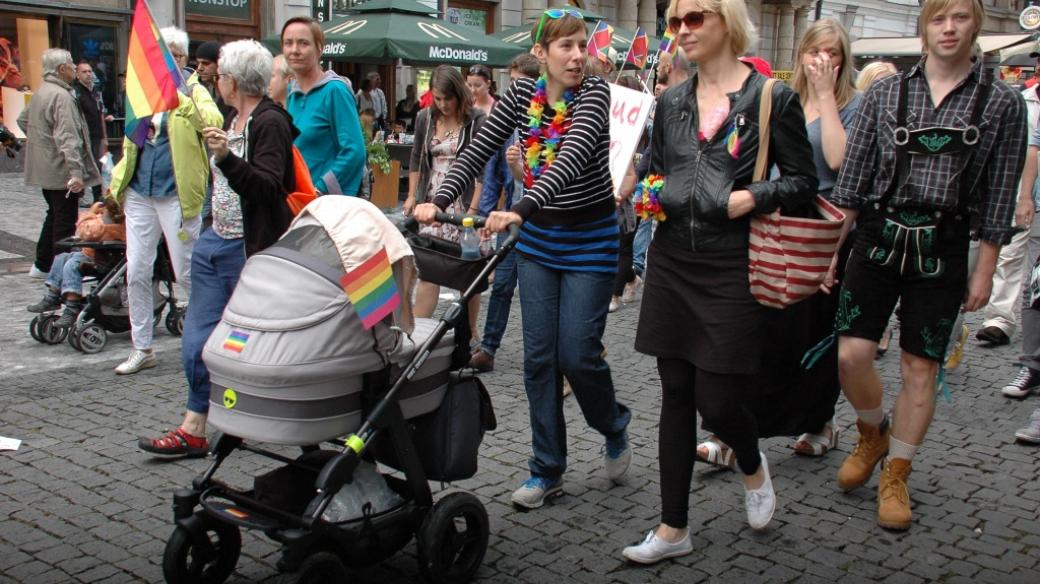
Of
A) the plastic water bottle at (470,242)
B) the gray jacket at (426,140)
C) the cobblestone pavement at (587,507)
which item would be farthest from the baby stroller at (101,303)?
the plastic water bottle at (470,242)

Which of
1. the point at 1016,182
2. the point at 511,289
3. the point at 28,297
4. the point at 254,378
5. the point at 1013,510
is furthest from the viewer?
the point at 28,297

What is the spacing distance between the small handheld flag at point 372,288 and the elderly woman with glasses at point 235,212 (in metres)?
1.41

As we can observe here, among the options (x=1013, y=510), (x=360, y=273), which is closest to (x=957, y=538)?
(x=1013, y=510)

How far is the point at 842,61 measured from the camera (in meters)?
4.86

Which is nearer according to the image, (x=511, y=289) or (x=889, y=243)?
(x=889, y=243)

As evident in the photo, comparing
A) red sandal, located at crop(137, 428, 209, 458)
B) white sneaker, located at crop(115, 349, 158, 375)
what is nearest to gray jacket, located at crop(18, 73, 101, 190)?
white sneaker, located at crop(115, 349, 158, 375)

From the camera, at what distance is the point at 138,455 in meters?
5.02

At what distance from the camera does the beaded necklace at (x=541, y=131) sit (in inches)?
166

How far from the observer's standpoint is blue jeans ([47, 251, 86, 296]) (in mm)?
7324

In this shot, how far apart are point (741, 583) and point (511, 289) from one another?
338 cm

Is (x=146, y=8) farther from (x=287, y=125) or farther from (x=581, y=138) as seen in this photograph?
(x=581, y=138)

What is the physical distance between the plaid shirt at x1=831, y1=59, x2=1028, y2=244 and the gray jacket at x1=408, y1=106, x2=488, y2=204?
3.25 metres

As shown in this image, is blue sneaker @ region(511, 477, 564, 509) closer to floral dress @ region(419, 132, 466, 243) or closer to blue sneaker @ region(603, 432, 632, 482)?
blue sneaker @ region(603, 432, 632, 482)

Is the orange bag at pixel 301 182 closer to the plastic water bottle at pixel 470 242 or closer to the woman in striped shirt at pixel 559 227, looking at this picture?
the woman in striped shirt at pixel 559 227
